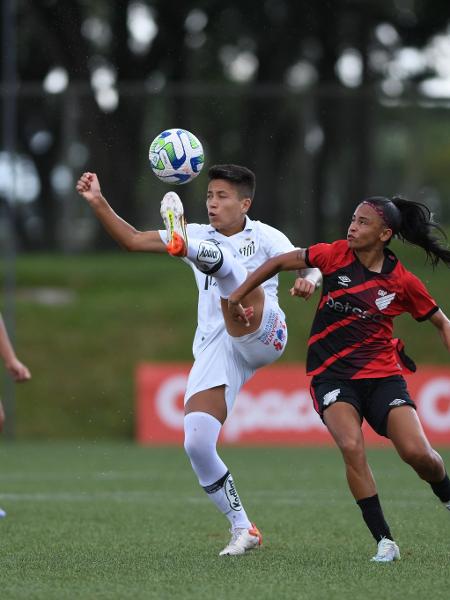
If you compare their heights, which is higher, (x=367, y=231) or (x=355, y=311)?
(x=367, y=231)

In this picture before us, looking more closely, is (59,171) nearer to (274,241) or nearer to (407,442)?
(274,241)

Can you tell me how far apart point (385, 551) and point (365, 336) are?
1.12 m

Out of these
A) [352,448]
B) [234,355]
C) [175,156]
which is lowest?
[352,448]

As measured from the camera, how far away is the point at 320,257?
21.9 ft

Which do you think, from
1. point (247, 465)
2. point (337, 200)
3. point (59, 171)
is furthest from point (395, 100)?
point (247, 465)

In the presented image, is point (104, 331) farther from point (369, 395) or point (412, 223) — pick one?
point (369, 395)

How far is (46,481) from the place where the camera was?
11492 millimetres

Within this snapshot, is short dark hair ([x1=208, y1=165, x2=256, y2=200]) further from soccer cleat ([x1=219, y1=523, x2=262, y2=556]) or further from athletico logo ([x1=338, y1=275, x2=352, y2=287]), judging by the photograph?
soccer cleat ([x1=219, y1=523, x2=262, y2=556])

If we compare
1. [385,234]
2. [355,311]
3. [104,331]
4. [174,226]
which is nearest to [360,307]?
[355,311]

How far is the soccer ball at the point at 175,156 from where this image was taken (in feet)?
23.1

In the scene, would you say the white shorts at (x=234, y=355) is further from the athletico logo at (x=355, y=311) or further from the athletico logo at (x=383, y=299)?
the athletico logo at (x=383, y=299)

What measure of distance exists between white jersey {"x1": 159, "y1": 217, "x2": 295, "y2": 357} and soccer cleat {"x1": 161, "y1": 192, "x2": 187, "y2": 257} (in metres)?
0.52

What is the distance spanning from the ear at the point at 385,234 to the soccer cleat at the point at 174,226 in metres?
1.05

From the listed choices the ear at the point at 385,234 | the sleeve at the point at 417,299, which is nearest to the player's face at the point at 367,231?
the ear at the point at 385,234
